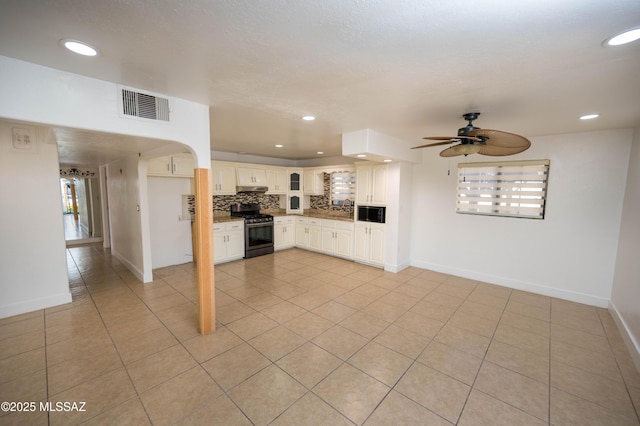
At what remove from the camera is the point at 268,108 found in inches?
Result: 108

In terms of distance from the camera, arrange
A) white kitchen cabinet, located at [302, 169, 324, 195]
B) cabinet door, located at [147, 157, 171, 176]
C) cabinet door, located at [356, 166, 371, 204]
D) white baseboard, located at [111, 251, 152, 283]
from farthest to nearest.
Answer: white kitchen cabinet, located at [302, 169, 324, 195] < cabinet door, located at [356, 166, 371, 204] < cabinet door, located at [147, 157, 171, 176] < white baseboard, located at [111, 251, 152, 283]

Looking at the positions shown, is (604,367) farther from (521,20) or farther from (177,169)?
(177,169)

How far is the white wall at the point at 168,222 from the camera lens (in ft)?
16.1

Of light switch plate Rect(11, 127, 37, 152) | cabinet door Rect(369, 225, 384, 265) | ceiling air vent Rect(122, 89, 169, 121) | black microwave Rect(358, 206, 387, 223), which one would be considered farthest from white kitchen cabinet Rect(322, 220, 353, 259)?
light switch plate Rect(11, 127, 37, 152)

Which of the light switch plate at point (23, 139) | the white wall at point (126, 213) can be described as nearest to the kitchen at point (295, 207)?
the white wall at point (126, 213)

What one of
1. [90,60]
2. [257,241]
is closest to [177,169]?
[257,241]

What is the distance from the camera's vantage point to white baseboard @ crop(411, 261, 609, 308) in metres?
3.71

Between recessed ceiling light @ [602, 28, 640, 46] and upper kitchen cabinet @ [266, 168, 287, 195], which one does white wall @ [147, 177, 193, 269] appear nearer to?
upper kitchen cabinet @ [266, 168, 287, 195]

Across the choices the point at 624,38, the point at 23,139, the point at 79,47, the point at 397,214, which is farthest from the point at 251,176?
the point at 624,38

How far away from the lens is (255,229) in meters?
5.98

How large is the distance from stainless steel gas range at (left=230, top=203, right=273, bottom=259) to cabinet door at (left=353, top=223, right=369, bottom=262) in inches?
82.3

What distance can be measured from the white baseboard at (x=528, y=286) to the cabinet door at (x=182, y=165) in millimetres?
5077

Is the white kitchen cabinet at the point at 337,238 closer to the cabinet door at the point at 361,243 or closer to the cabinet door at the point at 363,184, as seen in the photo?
the cabinet door at the point at 361,243

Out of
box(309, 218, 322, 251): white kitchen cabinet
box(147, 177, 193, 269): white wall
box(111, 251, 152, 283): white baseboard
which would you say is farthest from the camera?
box(309, 218, 322, 251): white kitchen cabinet
